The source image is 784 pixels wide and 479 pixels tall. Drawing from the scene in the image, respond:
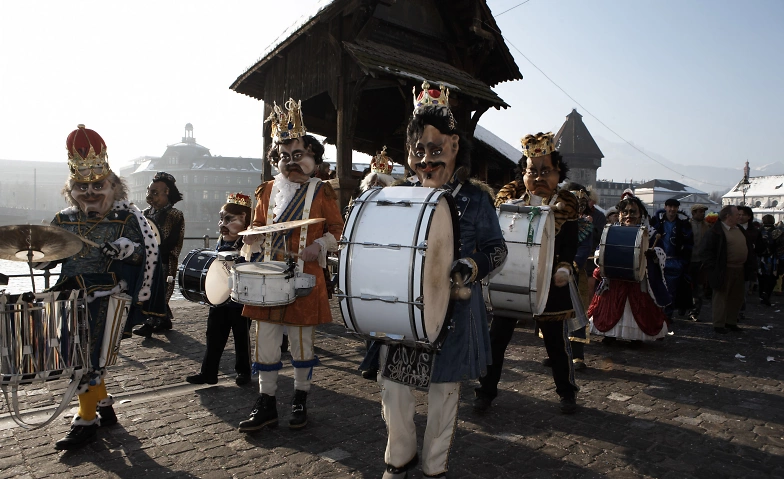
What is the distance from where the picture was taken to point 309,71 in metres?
11.5

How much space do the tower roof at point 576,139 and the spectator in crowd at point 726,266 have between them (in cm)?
5798

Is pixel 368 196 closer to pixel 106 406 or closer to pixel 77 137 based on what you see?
pixel 77 137

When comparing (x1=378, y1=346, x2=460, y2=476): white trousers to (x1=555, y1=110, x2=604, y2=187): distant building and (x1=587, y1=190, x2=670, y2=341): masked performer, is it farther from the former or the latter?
(x1=555, y1=110, x2=604, y2=187): distant building

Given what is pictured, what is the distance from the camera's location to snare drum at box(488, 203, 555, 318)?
3957 millimetres

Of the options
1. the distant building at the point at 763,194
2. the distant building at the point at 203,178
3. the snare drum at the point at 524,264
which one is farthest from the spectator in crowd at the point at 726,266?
the distant building at the point at 763,194

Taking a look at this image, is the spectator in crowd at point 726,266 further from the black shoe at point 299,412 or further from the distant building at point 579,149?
the distant building at point 579,149

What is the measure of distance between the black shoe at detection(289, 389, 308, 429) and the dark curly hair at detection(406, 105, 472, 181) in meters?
2.07

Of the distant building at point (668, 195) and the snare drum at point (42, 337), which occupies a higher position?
the distant building at point (668, 195)

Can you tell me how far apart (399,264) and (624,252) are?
495 cm

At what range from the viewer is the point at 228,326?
16.9ft

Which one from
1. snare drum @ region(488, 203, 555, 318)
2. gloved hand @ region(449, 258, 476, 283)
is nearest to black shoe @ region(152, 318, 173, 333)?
snare drum @ region(488, 203, 555, 318)

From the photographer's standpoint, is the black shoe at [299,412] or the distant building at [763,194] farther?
the distant building at [763,194]

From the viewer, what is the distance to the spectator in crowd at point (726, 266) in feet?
26.8

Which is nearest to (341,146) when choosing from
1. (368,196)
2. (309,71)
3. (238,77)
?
(309,71)
